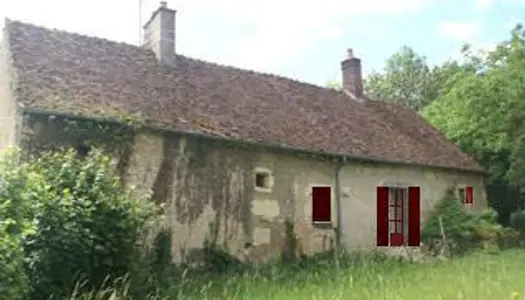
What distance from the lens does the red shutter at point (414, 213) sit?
17.4 m

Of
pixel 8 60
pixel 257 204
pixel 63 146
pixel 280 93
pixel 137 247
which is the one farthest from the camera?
pixel 280 93

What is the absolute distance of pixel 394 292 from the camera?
713 cm

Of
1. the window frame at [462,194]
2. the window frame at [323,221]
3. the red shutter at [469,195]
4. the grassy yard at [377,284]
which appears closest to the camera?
the grassy yard at [377,284]

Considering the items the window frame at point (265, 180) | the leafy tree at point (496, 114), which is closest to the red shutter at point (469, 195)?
the leafy tree at point (496, 114)

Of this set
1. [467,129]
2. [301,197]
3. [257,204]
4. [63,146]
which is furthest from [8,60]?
[467,129]

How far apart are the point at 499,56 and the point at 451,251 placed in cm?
796

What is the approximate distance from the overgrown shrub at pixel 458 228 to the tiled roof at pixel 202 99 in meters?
1.39

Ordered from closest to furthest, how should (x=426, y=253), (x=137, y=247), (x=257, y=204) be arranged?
(x=137, y=247) < (x=257, y=204) < (x=426, y=253)

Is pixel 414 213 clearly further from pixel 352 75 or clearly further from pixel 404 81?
pixel 404 81

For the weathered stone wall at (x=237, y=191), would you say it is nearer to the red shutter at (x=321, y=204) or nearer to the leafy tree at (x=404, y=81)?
the red shutter at (x=321, y=204)

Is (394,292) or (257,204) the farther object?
(257,204)

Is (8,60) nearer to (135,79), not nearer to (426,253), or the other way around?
(135,79)

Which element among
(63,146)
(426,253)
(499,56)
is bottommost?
(426,253)

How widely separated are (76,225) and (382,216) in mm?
9936
